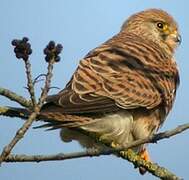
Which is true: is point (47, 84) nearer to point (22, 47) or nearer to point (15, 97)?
point (22, 47)

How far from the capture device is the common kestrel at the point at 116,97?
4242mm

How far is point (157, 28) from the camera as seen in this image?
7.02m

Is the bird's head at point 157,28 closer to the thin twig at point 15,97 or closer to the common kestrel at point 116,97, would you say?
the common kestrel at point 116,97

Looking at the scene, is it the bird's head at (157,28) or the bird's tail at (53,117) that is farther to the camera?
the bird's head at (157,28)

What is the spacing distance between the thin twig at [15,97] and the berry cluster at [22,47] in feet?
2.16

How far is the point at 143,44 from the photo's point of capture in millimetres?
6074

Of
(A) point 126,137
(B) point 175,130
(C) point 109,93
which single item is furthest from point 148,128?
(B) point 175,130

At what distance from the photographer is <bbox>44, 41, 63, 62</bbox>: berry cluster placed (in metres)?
2.76

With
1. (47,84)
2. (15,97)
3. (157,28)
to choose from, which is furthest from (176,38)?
(47,84)

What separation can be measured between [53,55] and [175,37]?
4329 millimetres

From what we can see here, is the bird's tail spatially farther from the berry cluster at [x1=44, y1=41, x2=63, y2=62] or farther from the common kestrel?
the berry cluster at [x1=44, y1=41, x2=63, y2=62]

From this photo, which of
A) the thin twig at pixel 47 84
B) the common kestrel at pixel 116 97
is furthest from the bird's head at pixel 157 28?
the thin twig at pixel 47 84

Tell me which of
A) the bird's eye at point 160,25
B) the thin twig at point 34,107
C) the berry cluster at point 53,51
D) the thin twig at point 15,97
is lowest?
the bird's eye at point 160,25

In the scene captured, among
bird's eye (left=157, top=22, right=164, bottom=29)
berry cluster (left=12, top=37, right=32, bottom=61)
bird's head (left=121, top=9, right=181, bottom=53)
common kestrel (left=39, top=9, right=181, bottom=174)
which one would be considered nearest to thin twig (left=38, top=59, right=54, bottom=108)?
berry cluster (left=12, top=37, right=32, bottom=61)
